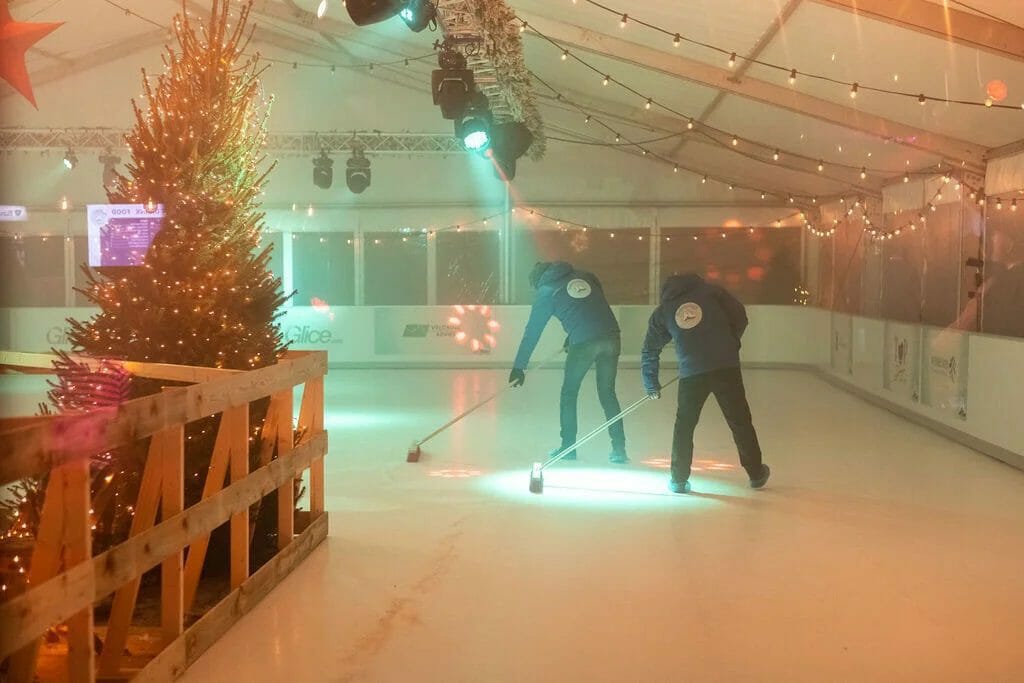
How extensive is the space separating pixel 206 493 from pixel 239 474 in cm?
20

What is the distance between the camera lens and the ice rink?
3.31 meters

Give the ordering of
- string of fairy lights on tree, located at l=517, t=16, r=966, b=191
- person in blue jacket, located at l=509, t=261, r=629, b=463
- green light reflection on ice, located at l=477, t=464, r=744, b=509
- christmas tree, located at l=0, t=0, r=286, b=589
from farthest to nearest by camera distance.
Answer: string of fairy lights on tree, located at l=517, t=16, r=966, b=191, person in blue jacket, located at l=509, t=261, r=629, b=463, green light reflection on ice, located at l=477, t=464, r=744, b=509, christmas tree, located at l=0, t=0, r=286, b=589

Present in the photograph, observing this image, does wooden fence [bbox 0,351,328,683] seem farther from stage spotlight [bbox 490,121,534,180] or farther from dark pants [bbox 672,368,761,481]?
stage spotlight [bbox 490,121,534,180]

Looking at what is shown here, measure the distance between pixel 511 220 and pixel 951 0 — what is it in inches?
415

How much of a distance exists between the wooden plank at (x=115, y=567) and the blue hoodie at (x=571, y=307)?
10.8 ft

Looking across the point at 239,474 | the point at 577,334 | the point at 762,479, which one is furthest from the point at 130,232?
the point at 762,479

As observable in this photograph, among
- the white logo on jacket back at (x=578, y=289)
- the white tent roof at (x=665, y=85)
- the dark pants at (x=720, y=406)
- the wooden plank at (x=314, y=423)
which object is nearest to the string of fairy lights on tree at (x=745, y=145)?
the white tent roof at (x=665, y=85)

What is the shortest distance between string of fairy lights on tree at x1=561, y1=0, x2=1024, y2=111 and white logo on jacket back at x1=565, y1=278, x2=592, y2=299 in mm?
2300

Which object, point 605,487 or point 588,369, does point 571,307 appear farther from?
point 605,487

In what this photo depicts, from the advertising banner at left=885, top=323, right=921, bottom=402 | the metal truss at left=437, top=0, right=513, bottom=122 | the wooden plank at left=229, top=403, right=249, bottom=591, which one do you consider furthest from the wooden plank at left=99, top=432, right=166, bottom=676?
the advertising banner at left=885, top=323, right=921, bottom=402

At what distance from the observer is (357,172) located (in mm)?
14914

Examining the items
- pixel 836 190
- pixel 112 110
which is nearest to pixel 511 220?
pixel 836 190

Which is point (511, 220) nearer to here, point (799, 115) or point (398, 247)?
point (398, 247)

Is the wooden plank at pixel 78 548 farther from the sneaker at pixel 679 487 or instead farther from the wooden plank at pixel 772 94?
the wooden plank at pixel 772 94
